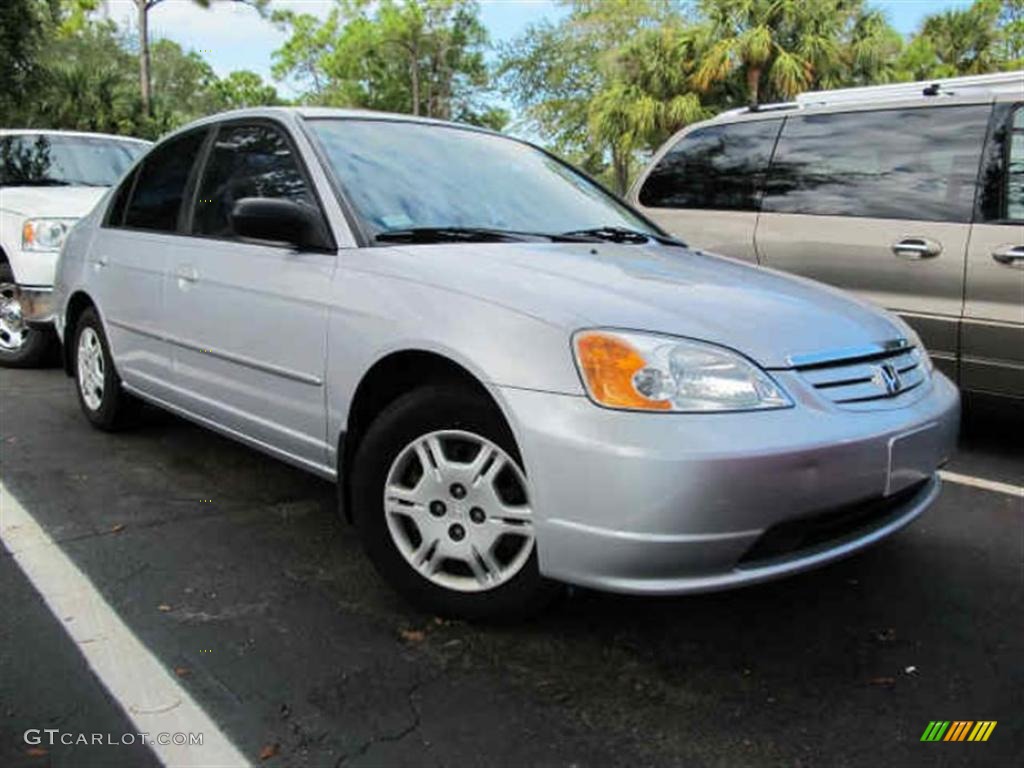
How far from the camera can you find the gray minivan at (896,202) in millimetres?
4520

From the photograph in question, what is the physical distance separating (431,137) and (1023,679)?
2.74m

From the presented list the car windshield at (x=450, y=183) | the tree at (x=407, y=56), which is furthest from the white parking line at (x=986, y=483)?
the tree at (x=407, y=56)

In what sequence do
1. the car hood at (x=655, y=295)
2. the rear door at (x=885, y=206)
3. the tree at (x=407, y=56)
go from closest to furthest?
the car hood at (x=655, y=295)
the rear door at (x=885, y=206)
the tree at (x=407, y=56)

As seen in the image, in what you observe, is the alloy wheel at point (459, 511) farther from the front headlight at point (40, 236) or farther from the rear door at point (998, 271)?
the front headlight at point (40, 236)

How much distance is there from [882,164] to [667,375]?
3.18m

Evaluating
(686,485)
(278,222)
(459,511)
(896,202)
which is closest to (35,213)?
(278,222)

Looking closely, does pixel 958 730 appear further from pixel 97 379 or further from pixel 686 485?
pixel 97 379

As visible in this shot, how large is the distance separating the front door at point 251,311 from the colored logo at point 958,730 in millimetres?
1946

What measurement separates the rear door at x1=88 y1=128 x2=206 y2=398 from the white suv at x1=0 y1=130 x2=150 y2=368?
173 centimetres

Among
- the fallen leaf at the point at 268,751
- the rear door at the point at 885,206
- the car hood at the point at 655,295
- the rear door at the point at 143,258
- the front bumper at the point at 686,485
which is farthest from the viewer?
the rear door at the point at 885,206

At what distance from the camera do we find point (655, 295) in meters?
2.72

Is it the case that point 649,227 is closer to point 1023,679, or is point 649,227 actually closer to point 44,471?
point 1023,679

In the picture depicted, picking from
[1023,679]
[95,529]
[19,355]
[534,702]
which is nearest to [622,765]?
[534,702]

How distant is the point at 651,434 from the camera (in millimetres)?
2336
